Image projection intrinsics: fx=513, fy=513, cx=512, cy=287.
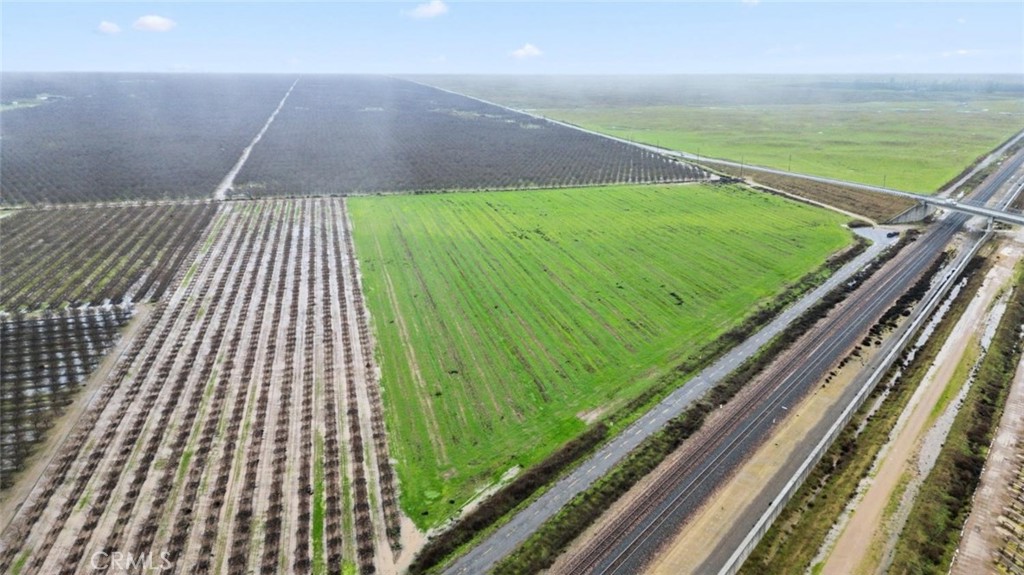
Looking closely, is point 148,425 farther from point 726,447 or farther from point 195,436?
point 726,447

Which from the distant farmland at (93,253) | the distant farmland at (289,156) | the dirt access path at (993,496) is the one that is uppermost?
the distant farmland at (289,156)

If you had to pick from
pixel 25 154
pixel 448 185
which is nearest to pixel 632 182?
→ pixel 448 185

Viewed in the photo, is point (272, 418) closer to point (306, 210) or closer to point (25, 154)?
point (306, 210)

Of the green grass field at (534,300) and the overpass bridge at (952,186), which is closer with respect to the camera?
the green grass field at (534,300)

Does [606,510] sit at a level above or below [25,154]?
below

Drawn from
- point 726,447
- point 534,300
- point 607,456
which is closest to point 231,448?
point 607,456

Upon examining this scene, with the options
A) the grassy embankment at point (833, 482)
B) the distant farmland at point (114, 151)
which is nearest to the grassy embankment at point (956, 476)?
the grassy embankment at point (833, 482)

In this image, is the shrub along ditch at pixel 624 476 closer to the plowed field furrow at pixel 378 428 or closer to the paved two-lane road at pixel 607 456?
the paved two-lane road at pixel 607 456
